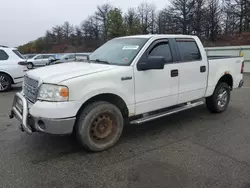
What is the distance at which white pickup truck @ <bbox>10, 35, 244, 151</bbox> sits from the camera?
3.25 m

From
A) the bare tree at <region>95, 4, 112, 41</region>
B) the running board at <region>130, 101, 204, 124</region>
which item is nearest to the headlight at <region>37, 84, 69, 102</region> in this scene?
the running board at <region>130, 101, 204, 124</region>

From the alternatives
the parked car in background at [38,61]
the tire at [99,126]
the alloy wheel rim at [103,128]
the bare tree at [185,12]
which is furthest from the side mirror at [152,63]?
the bare tree at [185,12]

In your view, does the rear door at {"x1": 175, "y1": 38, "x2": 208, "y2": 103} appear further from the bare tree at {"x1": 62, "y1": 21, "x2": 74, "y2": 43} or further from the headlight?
the bare tree at {"x1": 62, "y1": 21, "x2": 74, "y2": 43}

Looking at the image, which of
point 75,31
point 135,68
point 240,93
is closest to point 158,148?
point 135,68

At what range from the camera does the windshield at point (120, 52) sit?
4.04 metres

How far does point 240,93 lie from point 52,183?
7530 millimetres

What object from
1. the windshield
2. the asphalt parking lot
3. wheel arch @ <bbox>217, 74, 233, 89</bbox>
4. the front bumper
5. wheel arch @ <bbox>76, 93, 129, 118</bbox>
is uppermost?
the windshield

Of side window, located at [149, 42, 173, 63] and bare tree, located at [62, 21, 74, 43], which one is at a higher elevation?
bare tree, located at [62, 21, 74, 43]

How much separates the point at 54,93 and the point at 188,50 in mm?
2947

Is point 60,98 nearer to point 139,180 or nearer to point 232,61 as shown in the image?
point 139,180

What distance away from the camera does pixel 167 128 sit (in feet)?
15.7

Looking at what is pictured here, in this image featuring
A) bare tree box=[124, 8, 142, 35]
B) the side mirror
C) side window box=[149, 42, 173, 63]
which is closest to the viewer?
the side mirror

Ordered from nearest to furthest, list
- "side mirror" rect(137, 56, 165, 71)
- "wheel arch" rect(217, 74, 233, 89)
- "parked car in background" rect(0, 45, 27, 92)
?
"side mirror" rect(137, 56, 165, 71) < "wheel arch" rect(217, 74, 233, 89) < "parked car in background" rect(0, 45, 27, 92)

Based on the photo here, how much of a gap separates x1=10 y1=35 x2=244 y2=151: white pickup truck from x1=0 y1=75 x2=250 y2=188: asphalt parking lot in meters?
0.39
